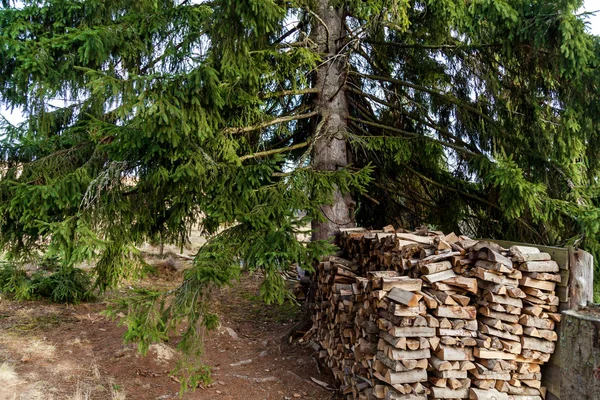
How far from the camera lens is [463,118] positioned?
20.6 feet

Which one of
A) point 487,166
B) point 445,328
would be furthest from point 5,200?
point 487,166

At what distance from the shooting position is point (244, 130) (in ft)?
17.8

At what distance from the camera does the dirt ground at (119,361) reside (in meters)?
4.63

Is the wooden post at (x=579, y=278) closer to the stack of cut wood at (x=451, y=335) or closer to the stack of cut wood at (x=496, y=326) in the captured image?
the stack of cut wood at (x=496, y=326)

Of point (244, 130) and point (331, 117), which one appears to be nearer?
point (244, 130)

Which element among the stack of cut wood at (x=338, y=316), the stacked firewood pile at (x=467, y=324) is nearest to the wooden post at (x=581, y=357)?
the stacked firewood pile at (x=467, y=324)

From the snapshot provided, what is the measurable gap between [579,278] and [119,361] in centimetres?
532

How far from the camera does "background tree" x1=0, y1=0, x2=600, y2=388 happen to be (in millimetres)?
4316

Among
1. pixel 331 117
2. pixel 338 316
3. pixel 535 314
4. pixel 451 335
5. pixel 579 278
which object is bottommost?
pixel 338 316

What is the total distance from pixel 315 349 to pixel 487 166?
11.1ft

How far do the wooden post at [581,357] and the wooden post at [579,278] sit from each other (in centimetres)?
38

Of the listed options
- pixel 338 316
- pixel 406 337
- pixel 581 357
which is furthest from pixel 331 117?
pixel 581 357

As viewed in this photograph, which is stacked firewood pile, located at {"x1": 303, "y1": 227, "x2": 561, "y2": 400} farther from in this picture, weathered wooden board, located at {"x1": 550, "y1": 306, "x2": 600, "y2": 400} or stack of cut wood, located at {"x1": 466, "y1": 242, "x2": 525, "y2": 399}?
weathered wooden board, located at {"x1": 550, "y1": 306, "x2": 600, "y2": 400}

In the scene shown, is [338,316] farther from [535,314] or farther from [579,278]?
[579,278]
